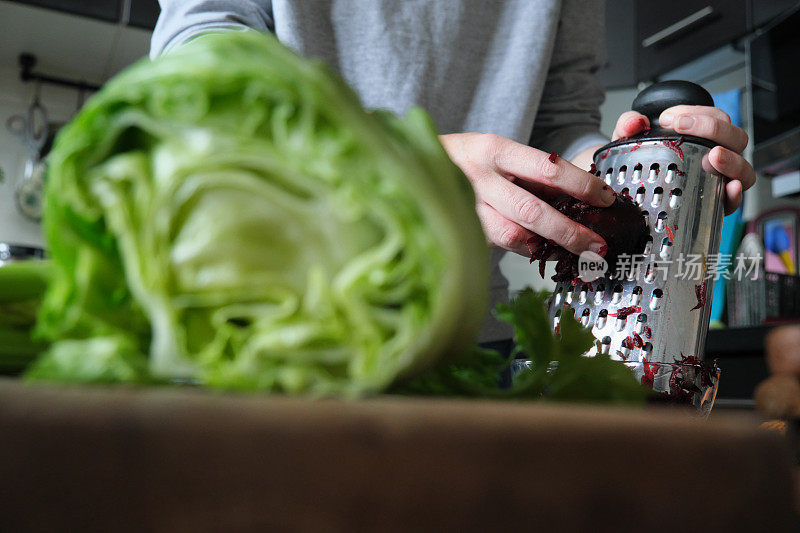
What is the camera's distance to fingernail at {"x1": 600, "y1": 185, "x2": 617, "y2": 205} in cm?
74

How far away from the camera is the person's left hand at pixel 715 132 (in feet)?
2.54

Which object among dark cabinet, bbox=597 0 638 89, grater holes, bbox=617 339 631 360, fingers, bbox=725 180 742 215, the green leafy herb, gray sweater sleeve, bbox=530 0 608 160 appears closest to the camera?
Result: the green leafy herb

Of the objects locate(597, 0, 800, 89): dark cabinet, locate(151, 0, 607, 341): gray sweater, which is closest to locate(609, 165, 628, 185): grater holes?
locate(151, 0, 607, 341): gray sweater

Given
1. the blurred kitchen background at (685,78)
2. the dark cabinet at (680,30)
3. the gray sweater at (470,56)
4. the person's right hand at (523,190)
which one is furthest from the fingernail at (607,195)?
the dark cabinet at (680,30)

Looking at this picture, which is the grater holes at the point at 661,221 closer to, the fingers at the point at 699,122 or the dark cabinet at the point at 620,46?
the fingers at the point at 699,122

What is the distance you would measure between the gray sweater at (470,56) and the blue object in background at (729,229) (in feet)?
4.26

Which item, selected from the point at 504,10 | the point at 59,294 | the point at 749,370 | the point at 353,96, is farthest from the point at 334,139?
the point at 749,370

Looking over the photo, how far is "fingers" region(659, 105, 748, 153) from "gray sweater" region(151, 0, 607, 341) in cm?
36

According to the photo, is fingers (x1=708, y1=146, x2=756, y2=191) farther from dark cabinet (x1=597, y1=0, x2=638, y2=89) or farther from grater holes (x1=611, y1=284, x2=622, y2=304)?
dark cabinet (x1=597, y1=0, x2=638, y2=89)

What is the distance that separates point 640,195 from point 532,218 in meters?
0.14

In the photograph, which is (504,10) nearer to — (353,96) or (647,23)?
(353,96)

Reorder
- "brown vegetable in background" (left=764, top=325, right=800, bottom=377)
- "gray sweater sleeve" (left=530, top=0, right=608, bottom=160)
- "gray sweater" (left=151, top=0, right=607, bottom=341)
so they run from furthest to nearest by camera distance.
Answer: "brown vegetable in background" (left=764, top=325, right=800, bottom=377) < "gray sweater sleeve" (left=530, top=0, right=608, bottom=160) < "gray sweater" (left=151, top=0, right=607, bottom=341)

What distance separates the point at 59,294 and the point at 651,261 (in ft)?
2.12

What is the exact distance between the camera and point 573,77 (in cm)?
131
